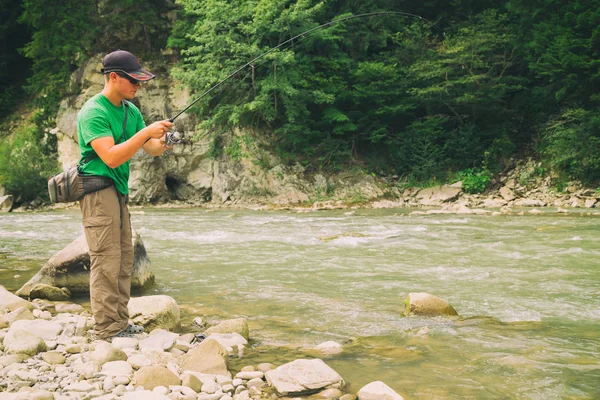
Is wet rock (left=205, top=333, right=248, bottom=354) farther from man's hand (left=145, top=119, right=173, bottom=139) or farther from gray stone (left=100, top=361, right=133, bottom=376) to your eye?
man's hand (left=145, top=119, right=173, bottom=139)

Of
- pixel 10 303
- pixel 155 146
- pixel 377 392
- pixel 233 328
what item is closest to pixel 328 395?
pixel 377 392

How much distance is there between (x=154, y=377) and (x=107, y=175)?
4.11 ft

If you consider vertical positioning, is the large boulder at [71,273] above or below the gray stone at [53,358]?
above

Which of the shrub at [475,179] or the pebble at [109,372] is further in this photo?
the shrub at [475,179]

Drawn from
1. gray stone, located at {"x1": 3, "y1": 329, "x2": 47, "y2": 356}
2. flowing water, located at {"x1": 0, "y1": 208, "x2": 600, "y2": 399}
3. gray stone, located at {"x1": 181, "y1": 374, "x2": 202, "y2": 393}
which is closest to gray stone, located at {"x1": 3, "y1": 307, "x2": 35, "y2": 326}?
gray stone, located at {"x1": 3, "y1": 329, "x2": 47, "y2": 356}

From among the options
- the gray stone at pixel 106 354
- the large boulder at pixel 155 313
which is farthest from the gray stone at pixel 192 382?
the large boulder at pixel 155 313

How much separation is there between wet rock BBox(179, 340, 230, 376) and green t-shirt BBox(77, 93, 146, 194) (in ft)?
3.62

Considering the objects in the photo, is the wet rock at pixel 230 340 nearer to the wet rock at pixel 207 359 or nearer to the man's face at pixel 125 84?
the wet rock at pixel 207 359

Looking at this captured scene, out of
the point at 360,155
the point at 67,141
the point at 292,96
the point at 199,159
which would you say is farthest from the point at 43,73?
the point at 360,155

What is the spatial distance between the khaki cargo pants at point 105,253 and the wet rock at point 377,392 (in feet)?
5.35

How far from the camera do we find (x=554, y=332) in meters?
3.53

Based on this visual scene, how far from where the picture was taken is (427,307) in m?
3.93

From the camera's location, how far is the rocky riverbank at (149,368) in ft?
8.04

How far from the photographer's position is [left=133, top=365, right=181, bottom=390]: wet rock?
2512 millimetres
